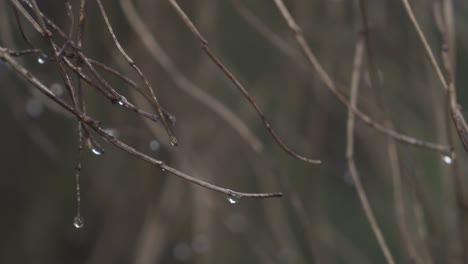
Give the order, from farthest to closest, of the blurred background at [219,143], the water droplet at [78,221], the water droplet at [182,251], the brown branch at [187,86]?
the water droplet at [182,251] → the blurred background at [219,143] → the brown branch at [187,86] → the water droplet at [78,221]

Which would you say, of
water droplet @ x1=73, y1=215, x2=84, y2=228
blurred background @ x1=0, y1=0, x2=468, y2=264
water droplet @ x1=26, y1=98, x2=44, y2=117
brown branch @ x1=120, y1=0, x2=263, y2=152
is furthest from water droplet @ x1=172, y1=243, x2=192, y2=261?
water droplet @ x1=73, y1=215, x2=84, y2=228

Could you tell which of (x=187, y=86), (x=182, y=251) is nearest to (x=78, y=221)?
(x=187, y=86)

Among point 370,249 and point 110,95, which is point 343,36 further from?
point 110,95

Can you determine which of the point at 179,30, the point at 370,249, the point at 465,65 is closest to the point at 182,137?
the point at 179,30

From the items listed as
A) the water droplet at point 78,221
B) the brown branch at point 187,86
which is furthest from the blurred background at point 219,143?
the water droplet at point 78,221

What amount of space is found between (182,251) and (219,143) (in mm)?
220

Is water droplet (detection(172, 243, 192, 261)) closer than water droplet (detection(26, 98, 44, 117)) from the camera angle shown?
No

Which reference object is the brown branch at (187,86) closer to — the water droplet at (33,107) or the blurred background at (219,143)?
the blurred background at (219,143)

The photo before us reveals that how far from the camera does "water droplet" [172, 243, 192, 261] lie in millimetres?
1510

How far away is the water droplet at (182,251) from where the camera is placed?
151cm

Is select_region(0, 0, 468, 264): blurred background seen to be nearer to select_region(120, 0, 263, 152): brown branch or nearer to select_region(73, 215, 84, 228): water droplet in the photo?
select_region(120, 0, 263, 152): brown branch

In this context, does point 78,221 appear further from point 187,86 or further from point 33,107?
point 33,107

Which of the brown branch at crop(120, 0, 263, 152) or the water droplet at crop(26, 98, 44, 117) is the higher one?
the water droplet at crop(26, 98, 44, 117)

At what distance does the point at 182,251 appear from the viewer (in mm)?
Result: 1522
